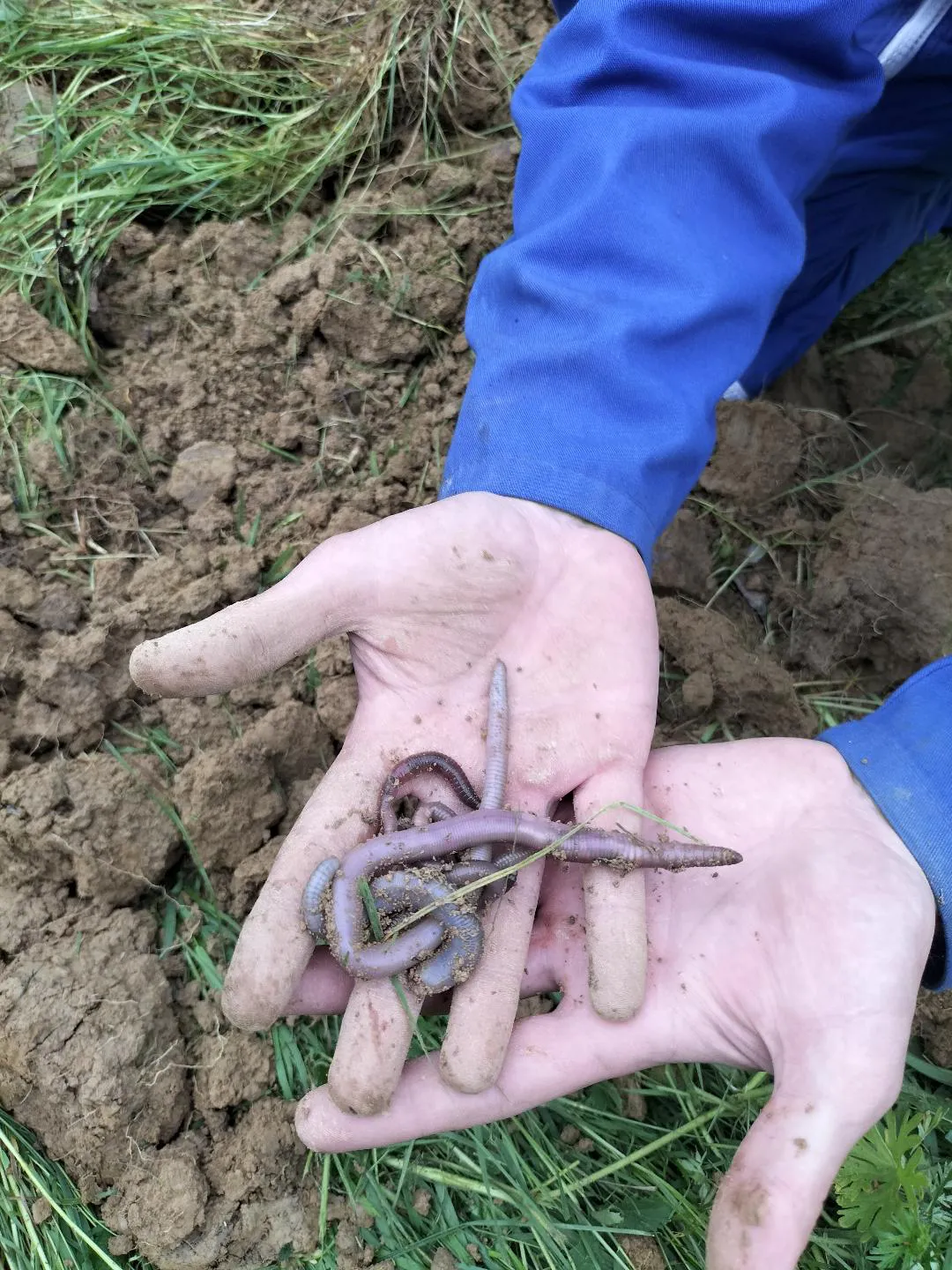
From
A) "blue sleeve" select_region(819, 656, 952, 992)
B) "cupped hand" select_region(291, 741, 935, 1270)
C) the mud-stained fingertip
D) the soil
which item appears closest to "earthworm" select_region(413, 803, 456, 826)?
"cupped hand" select_region(291, 741, 935, 1270)

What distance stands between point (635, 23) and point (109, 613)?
9.70 feet

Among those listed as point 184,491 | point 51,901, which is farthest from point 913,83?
point 51,901

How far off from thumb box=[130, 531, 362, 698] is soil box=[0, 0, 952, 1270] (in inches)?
30.1

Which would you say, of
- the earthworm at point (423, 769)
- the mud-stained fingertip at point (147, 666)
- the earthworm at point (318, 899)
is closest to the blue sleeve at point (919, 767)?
the earthworm at point (423, 769)

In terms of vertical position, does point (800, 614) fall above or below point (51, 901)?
above

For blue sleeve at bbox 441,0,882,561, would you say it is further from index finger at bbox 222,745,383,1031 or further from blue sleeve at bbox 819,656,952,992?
index finger at bbox 222,745,383,1031

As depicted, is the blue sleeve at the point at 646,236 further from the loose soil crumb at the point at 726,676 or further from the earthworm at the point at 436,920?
the earthworm at the point at 436,920

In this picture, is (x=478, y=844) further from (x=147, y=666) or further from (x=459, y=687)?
(x=147, y=666)

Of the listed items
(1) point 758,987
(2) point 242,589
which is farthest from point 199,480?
(1) point 758,987

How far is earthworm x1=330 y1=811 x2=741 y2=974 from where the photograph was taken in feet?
10.1

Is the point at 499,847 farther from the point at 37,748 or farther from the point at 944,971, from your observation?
the point at 37,748

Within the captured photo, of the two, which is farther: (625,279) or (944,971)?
(625,279)

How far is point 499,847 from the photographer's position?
132 inches

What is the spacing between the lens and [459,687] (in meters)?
3.48
